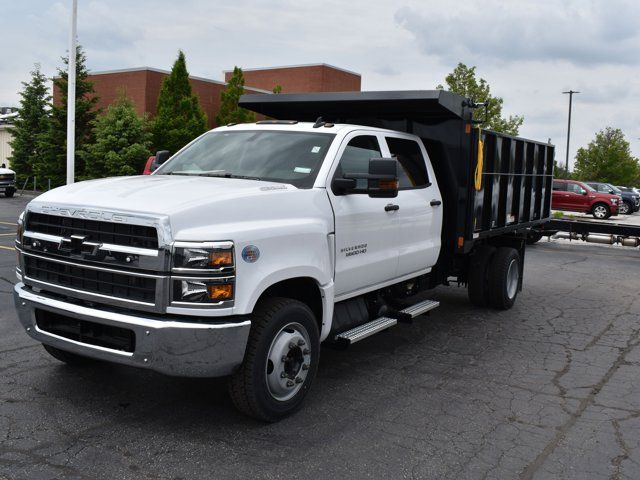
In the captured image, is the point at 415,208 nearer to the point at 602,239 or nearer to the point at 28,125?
the point at 602,239

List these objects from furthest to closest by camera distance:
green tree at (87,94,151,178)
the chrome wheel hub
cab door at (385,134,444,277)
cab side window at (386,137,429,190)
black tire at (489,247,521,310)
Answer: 1. green tree at (87,94,151,178)
2. black tire at (489,247,521,310)
3. cab side window at (386,137,429,190)
4. cab door at (385,134,444,277)
5. the chrome wheel hub

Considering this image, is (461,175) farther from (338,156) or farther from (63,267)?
(63,267)

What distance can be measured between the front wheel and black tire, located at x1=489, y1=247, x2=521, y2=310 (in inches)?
965

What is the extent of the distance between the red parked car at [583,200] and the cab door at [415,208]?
85.5ft

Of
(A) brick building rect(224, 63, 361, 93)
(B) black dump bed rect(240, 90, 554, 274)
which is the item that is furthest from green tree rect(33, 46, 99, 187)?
(B) black dump bed rect(240, 90, 554, 274)

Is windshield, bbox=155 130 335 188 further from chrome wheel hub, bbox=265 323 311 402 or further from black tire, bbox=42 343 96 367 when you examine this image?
black tire, bbox=42 343 96 367

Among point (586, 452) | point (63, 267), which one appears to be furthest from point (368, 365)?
point (63, 267)

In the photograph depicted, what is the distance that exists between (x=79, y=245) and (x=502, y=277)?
5.77 m

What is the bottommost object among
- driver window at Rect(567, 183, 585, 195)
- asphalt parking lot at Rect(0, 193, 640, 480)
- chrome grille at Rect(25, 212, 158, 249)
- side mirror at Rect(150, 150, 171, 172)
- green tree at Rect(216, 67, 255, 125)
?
asphalt parking lot at Rect(0, 193, 640, 480)

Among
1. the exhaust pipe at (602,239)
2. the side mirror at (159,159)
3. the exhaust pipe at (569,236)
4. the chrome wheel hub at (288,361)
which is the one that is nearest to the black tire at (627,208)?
the exhaust pipe at (569,236)

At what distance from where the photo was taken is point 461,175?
7379 mm

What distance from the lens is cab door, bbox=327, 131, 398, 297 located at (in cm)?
537

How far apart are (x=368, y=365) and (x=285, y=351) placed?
174 cm

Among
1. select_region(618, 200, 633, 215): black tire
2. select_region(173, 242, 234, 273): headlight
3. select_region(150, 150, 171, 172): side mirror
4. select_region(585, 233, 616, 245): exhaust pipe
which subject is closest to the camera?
select_region(173, 242, 234, 273): headlight
